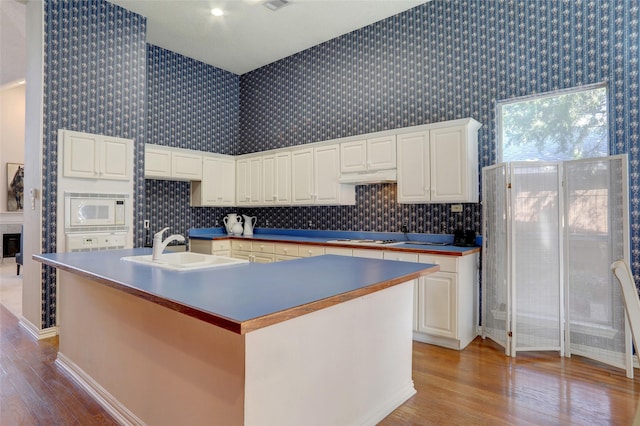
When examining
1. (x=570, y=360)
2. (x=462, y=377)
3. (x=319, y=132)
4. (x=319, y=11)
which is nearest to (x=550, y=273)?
(x=570, y=360)

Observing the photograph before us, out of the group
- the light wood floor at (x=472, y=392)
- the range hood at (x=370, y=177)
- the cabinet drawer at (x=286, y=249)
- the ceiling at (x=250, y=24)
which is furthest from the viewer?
the cabinet drawer at (x=286, y=249)

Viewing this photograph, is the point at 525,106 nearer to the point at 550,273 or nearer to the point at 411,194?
the point at 411,194

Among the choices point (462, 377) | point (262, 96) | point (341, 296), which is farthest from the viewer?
point (262, 96)

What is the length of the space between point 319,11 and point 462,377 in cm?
410

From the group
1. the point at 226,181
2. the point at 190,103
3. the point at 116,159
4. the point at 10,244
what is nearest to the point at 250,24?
the point at 190,103

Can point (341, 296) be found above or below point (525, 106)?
below

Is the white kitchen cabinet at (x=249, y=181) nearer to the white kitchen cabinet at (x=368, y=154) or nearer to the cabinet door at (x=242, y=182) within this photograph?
the cabinet door at (x=242, y=182)

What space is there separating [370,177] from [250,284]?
2741 millimetres

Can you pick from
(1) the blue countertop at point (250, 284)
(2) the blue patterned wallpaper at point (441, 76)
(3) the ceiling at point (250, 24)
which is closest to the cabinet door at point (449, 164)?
(2) the blue patterned wallpaper at point (441, 76)

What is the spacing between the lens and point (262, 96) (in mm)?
5887

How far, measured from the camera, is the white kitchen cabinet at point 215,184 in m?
5.34

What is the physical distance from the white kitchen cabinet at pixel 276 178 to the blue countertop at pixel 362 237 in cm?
54

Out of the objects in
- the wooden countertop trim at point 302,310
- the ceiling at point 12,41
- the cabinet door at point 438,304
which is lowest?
the cabinet door at point 438,304

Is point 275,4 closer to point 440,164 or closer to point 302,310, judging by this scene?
point 440,164
